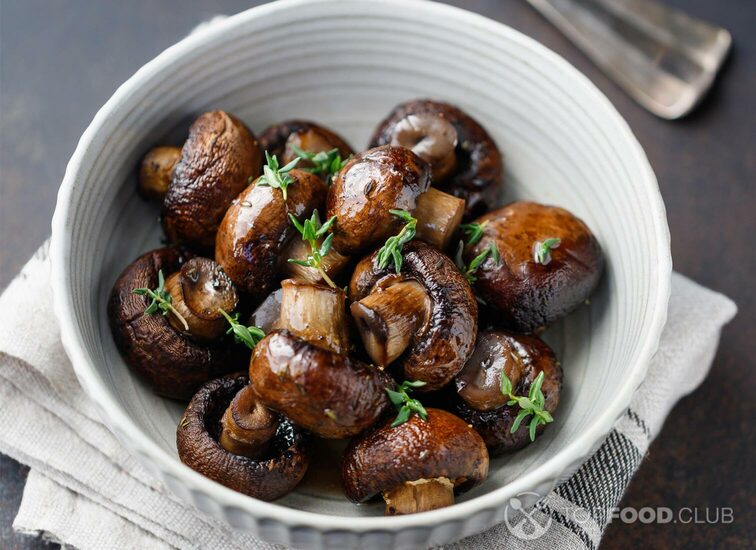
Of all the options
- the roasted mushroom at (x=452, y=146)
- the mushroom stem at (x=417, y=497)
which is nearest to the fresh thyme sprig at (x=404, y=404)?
the mushroom stem at (x=417, y=497)

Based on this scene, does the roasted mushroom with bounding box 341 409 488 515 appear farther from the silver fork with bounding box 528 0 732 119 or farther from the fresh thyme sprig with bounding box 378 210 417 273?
the silver fork with bounding box 528 0 732 119

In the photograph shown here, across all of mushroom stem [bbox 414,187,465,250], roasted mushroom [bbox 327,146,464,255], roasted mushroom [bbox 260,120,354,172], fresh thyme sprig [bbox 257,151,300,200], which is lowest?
mushroom stem [bbox 414,187,465,250]

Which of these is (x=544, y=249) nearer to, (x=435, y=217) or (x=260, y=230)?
(x=435, y=217)

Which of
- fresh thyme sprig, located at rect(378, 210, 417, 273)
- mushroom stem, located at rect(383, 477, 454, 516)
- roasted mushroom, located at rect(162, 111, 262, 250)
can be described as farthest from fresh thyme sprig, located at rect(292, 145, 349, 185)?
mushroom stem, located at rect(383, 477, 454, 516)

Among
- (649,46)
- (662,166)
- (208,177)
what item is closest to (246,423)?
(208,177)

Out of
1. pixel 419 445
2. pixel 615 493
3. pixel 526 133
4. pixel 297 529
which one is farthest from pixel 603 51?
pixel 297 529

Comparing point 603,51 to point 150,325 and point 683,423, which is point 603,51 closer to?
point 683,423
